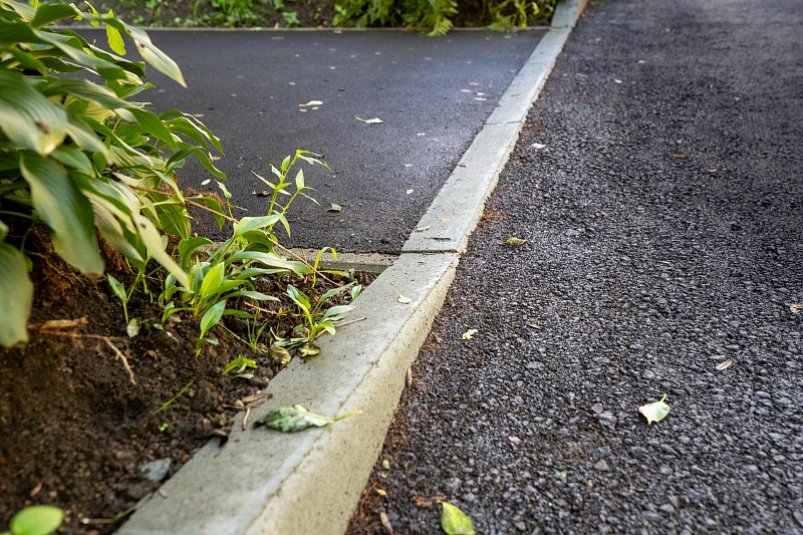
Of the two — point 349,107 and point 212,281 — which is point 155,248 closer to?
point 212,281

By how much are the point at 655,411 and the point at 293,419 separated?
1.03 metres

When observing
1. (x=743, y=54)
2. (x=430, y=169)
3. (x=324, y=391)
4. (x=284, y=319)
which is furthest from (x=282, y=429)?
(x=743, y=54)

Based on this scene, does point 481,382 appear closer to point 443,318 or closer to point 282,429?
point 443,318

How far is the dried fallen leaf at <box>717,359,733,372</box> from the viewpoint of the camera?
7.24 ft

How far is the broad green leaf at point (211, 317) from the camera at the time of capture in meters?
1.90

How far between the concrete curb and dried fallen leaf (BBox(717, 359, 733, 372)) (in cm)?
93

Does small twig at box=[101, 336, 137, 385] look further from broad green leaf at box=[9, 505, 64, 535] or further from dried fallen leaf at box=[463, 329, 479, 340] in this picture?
dried fallen leaf at box=[463, 329, 479, 340]

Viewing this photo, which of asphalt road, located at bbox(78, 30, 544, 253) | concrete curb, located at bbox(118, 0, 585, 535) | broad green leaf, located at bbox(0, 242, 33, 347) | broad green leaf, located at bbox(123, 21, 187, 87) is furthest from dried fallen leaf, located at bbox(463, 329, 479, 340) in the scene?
broad green leaf, located at bbox(0, 242, 33, 347)

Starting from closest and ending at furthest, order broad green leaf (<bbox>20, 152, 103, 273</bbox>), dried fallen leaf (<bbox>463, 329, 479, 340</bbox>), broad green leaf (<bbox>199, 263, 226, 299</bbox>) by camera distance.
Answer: broad green leaf (<bbox>20, 152, 103, 273</bbox>) → broad green leaf (<bbox>199, 263, 226, 299</bbox>) → dried fallen leaf (<bbox>463, 329, 479, 340</bbox>)

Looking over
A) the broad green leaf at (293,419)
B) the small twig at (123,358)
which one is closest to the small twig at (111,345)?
the small twig at (123,358)

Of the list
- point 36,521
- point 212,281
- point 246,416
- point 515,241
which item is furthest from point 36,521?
point 515,241

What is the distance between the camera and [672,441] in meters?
1.93

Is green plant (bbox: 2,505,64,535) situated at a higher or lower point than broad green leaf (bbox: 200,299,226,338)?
lower

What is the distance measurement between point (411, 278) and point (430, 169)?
1.39 m
